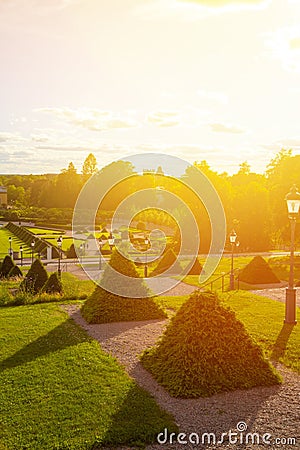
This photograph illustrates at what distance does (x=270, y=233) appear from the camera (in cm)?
4409

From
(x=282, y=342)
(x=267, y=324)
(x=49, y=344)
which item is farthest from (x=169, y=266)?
(x=49, y=344)

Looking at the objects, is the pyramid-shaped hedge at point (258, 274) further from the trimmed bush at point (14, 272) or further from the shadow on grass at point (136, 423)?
the shadow on grass at point (136, 423)

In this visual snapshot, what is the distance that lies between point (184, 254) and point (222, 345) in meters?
29.2

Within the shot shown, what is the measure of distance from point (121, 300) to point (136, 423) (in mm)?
7060

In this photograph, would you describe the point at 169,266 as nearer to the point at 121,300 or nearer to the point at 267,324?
the point at 121,300

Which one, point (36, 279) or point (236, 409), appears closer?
point (236, 409)

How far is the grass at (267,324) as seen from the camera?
10.9 meters

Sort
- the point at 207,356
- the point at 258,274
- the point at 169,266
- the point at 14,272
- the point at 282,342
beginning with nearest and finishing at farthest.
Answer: the point at 207,356, the point at 282,342, the point at 14,272, the point at 258,274, the point at 169,266

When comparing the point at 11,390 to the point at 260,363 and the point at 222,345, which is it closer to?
the point at 222,345

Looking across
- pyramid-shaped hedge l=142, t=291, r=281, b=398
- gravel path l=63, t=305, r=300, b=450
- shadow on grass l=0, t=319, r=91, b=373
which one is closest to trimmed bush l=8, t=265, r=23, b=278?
shadow on grass l=0, t=319, r=91, b=373

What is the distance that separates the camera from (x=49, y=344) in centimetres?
1102

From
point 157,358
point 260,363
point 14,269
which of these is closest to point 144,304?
point 157,358
